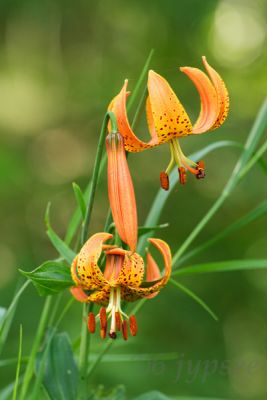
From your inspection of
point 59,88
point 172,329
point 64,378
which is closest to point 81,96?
point 59,88

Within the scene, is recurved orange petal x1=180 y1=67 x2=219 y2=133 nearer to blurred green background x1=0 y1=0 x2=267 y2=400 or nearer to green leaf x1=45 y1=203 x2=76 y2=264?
green leaf x1=45 y1=203 x2=76 y2=264

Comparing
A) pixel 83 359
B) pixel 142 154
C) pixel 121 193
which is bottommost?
pixel 83 359

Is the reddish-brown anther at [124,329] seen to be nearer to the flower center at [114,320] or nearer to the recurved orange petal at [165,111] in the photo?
the flower center at [114,320]

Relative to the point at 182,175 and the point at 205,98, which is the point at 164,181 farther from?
the point at 205,98

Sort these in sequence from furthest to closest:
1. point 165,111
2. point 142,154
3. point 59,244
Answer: point 142,154
point 59,244
point 165,111

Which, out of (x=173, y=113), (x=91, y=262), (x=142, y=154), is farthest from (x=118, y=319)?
(x=142, y=154)

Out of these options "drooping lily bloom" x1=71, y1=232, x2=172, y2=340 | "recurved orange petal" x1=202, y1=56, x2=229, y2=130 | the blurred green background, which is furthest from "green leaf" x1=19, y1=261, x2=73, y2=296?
the blurred green background

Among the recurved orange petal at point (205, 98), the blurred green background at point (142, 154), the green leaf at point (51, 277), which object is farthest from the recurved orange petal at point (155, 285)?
the blurred green background at point (142, 154)
